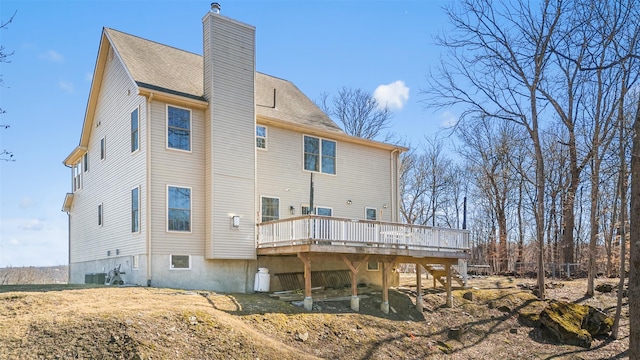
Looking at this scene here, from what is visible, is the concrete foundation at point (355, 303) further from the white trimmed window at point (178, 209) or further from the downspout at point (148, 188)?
the downspout at point (148, 188)

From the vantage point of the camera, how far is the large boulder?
1534 centimetres

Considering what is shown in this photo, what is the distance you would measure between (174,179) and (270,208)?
3.47m

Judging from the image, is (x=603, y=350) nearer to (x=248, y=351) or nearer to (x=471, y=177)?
(x=248, y=351)

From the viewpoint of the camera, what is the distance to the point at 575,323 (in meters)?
16.1

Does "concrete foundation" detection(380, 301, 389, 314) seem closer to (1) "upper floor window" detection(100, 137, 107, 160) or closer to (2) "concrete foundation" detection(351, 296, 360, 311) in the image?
(2) "concrete foundation" detection(351, 296, 360, 311)

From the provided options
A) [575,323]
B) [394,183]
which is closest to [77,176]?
[394,183]

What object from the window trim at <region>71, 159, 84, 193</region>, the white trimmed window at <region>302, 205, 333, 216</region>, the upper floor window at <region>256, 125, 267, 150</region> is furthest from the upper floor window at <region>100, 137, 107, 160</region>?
the white trimmed window at <region>302, 205, 333, 216</region>

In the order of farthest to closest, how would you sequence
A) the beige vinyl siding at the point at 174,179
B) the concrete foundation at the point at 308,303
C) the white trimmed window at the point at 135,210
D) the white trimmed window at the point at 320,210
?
the white trimmed window at the point at 320,210 < the white trimmed window at the point at 135,210 < the beige vinyl siding at the point at 174,179 < the concrete foundation at the point at 308,303

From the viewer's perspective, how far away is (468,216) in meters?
41.8

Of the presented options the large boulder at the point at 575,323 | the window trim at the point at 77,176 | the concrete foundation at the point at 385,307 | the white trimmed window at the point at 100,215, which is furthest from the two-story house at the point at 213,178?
the large boulder at the point at 575,323

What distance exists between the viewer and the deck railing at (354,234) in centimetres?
1385

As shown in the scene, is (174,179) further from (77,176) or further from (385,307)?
(77,176)

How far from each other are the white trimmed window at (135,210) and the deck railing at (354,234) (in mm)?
3653

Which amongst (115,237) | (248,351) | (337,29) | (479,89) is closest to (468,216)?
(479,89)
